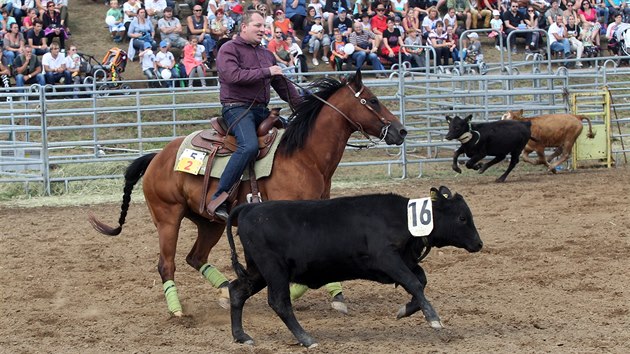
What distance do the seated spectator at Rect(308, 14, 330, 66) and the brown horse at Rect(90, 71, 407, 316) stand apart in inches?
560

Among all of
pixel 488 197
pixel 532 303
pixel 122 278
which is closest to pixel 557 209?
pixel 488 197

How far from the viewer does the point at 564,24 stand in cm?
2298

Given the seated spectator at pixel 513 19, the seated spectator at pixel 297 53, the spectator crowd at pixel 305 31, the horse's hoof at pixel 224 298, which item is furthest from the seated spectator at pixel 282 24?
the horse's hoof at pixel 224 298

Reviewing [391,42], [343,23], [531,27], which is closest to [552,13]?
[531,27]

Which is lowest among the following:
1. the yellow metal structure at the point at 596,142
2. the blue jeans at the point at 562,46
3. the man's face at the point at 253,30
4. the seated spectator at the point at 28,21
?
the yellow metal structure at the point at 596,142

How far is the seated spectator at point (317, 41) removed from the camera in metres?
21.6

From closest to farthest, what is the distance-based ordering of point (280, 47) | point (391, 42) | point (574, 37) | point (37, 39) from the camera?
point (37, 39) → point (280, 47) → point (391, 42) → point (574, 37)

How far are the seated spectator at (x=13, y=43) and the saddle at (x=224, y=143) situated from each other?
40.9ft

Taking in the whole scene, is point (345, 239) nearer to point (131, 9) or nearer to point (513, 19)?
point (131, 9)

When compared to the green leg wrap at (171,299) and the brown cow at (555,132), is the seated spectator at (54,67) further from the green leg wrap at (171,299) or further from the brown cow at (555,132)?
the green leg wrap at (171,299)

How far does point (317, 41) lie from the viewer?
2166cm

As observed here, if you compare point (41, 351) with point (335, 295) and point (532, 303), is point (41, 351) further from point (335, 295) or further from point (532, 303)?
point (532, 303)

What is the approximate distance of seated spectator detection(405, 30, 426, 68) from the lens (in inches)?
834

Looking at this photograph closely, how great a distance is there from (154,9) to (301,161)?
1466 centimetres
